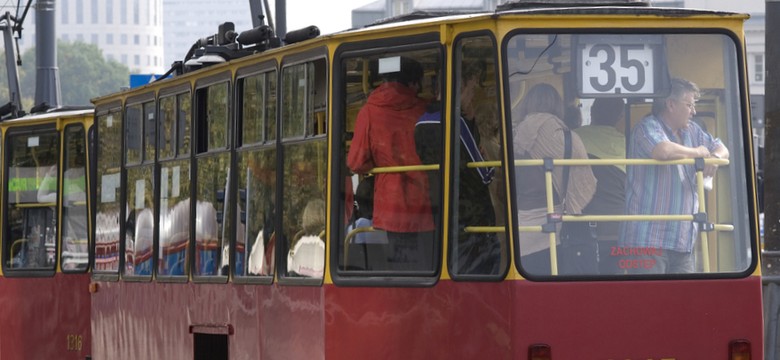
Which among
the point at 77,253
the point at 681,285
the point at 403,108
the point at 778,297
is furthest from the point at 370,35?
the point at 77,253

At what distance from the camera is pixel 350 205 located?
979 cm

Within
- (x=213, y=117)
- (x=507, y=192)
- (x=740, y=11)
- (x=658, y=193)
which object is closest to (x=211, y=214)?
(x=213, y=117)

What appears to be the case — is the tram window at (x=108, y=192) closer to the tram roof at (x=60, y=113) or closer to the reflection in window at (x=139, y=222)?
the reflection in window at (x=139, y=222)

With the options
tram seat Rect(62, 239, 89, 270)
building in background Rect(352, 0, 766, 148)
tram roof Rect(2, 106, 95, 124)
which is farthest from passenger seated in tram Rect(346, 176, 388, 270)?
building in background Rect(352, 0, 766, 148)

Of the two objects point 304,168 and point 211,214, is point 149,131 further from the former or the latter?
point 304,168

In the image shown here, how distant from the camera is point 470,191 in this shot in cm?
923

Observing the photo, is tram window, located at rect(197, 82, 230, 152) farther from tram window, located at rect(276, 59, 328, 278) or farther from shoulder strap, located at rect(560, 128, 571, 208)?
shoulder strap, located at rect(560, 128, 571, 208)

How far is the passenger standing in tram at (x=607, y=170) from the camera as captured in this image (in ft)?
29.7

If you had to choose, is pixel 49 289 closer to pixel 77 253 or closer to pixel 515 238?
pixel 77 253

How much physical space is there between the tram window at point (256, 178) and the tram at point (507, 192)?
181 mm

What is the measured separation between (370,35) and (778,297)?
5275mm

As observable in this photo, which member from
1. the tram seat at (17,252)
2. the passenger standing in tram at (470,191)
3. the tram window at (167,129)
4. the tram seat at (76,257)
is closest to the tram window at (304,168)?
the passenger standing in tram at (470,191)

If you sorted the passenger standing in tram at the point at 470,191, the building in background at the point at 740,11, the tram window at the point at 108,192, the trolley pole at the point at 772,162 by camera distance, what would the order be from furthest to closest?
the building in background at the point at 740,11, the trolley pole at the point at 772,162, the tram window at the point at 108,192, the passenger standing in tram at the point at 470,191

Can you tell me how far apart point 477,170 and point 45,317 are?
759 centimetres
